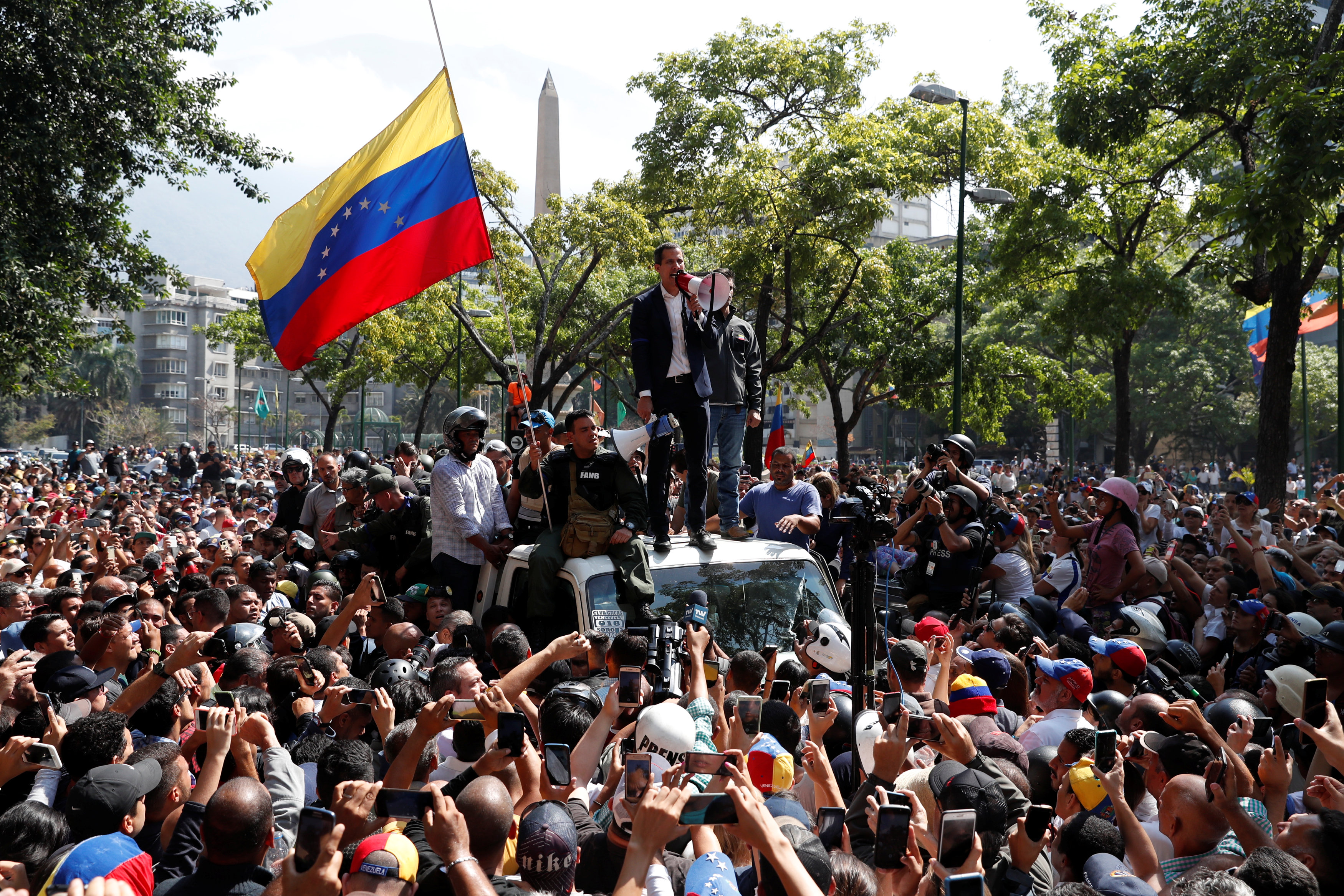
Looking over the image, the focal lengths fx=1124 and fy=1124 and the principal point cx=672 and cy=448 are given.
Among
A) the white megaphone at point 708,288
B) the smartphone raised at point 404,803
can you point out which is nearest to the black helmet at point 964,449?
the white megaphone at point 708,288

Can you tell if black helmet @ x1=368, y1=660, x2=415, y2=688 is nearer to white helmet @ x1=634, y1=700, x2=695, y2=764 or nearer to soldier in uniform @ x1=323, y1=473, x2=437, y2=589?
white helmet @ x1=634, y1=700, x2=695, y2=764

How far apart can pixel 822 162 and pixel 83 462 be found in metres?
20.2

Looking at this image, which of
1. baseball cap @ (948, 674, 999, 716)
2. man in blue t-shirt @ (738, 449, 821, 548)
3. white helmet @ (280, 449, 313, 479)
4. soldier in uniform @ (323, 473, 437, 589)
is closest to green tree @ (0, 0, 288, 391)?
white helmet @ (280, 449, 313, 479)

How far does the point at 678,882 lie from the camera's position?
330cm

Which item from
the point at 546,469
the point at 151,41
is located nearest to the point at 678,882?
the point at 546,469

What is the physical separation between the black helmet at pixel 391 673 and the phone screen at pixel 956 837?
2.89m

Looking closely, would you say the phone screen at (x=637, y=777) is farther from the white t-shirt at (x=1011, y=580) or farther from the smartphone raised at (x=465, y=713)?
the white t-shirt at (x=1011, y=580)

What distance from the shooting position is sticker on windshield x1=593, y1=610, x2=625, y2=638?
5.89 metres

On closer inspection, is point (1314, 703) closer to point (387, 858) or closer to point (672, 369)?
point (387, 858)

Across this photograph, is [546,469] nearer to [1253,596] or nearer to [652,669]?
[652,669]

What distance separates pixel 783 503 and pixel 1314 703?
3.83 meters

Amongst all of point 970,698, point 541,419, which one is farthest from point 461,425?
point 970,698

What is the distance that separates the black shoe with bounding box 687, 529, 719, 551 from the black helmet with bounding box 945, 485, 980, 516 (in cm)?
212

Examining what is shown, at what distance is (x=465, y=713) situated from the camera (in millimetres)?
3803
